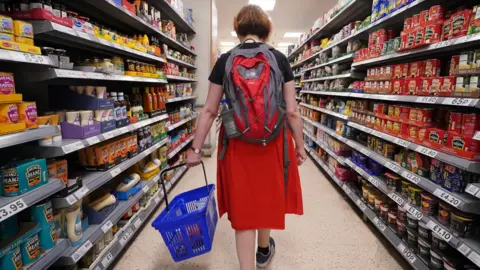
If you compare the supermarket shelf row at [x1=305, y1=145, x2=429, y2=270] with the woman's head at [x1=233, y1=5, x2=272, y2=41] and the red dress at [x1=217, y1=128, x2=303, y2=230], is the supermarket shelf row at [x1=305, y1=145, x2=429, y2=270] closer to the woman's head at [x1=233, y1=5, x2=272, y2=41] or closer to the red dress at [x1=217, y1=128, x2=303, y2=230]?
the red dress at [x1=217, y1=128, x2=303, y2=230]

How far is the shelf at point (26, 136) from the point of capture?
45.4 inches

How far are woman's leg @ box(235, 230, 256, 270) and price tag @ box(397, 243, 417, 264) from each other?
3.89 ft

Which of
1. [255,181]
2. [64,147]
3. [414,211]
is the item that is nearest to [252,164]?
[255,181]

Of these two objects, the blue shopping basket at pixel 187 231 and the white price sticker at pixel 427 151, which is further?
the white price sticker at pixel 427 151

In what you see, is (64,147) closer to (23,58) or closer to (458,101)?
(23,58)

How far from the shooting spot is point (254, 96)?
1399 millimetres

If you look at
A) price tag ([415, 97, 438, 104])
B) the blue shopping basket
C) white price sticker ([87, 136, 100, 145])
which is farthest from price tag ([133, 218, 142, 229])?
price tag ([415, 97, 438, 104])

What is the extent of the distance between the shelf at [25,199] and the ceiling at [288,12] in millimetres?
5857

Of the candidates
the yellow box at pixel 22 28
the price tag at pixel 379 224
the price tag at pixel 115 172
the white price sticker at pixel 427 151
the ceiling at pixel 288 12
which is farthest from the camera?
the ceiling at pixel 288 12

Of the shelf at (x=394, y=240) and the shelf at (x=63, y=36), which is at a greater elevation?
the shelf at (x=63, y=36)

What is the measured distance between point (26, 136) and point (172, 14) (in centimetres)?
315

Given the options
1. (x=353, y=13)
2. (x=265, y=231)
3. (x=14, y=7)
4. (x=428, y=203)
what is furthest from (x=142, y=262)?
(x=353, y=13)

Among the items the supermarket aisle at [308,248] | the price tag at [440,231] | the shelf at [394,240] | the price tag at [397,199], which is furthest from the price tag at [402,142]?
the supermarket aisle at [308,248]

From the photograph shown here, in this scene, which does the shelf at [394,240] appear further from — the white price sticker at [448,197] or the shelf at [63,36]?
the shelf at [63,36]
